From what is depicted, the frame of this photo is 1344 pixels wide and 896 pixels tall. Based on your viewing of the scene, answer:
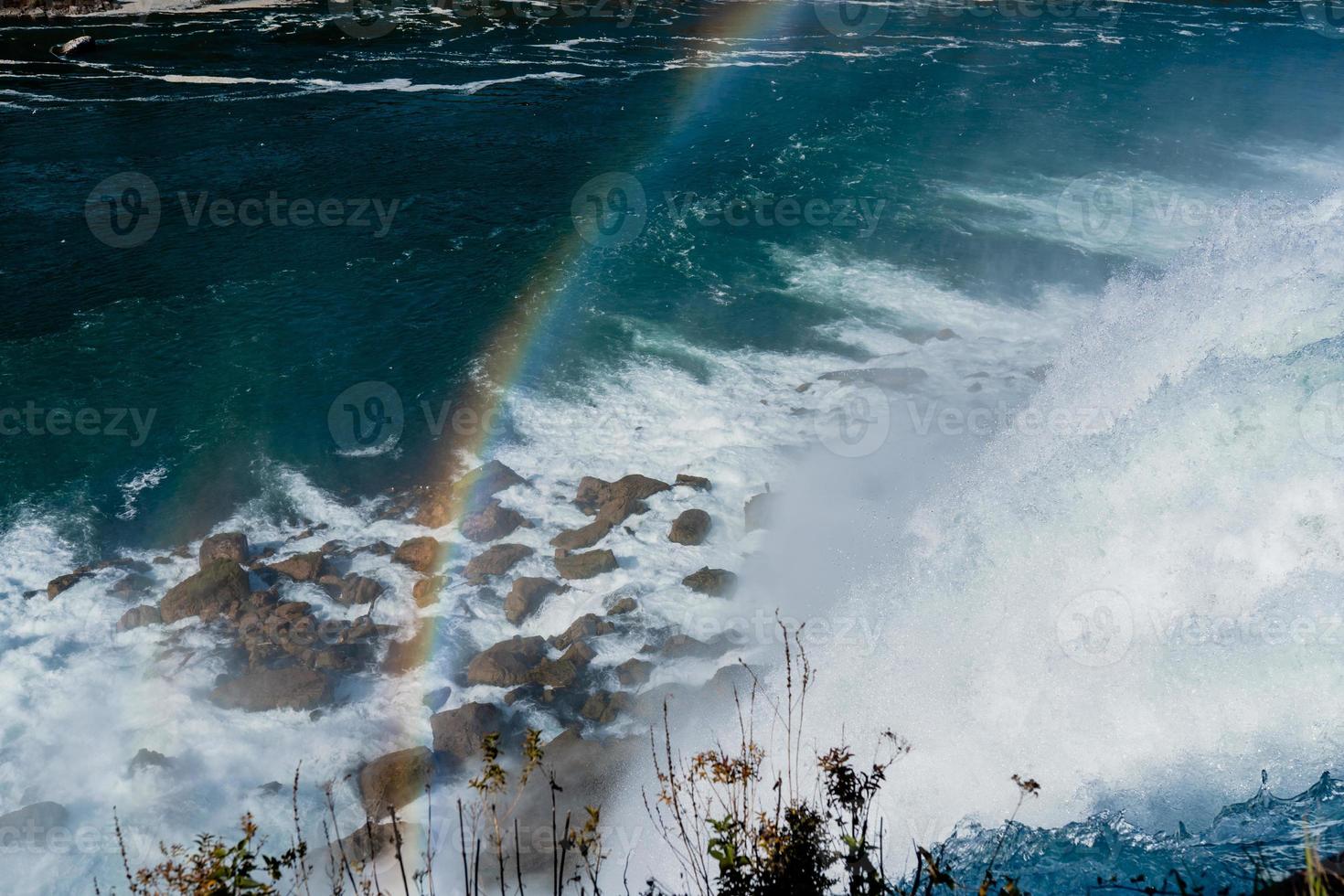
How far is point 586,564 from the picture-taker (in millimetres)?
14906

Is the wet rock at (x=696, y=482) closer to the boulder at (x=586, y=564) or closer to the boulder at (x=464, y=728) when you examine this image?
the boulder at (x=586, y=564)

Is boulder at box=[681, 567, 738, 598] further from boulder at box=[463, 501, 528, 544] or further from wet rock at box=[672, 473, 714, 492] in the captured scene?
boulder at box=[463, 501, 528, 544]

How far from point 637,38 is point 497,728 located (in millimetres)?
46918

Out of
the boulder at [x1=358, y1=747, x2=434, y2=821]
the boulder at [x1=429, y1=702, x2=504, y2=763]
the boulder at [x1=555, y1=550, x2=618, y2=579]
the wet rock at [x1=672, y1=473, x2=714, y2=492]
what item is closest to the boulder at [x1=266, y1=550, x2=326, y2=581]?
the boulder at [x1=429, y1=702, x2=504, y2=763]

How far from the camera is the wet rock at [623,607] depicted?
14039 mm

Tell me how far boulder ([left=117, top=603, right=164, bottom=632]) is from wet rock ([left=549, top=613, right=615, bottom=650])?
642 centimetres

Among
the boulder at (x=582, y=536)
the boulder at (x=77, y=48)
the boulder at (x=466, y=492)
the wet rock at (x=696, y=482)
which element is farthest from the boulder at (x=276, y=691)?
the boulder at (x=77, y=48)

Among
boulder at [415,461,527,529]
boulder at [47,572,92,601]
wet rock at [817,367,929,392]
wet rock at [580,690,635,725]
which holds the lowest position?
wet rock at [580,690,635,725]

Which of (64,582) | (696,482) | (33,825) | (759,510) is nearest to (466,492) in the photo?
(696,482)

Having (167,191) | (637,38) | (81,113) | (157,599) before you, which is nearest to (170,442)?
(157,599)

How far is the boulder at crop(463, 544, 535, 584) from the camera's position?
49.1 feet

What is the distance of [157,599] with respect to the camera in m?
14.3

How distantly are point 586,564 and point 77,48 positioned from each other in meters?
45.4

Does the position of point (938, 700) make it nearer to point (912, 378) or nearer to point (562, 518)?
point (562, 518)
